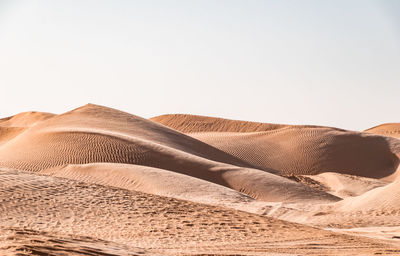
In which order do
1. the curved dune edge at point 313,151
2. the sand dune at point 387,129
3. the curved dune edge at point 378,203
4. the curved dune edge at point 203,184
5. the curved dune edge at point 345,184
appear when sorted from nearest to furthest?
the curved dune edge at point 378,203, the curved dune edge at point 203,184, the curved dune edge at point 345,184, the curved dune edge at point 313,151, the sand dune at point 387,129

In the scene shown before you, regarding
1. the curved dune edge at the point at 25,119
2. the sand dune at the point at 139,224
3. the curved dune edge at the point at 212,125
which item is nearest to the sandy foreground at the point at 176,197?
the sand dune at the point at 139,224

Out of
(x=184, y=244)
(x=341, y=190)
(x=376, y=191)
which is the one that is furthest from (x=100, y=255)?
(x=341, y=190)

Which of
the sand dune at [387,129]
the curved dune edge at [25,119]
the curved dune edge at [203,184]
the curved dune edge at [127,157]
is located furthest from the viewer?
the curved dune edge at [25,119]

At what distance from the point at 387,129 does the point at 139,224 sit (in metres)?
60.6

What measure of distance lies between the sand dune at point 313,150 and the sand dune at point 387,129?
52.6 feet

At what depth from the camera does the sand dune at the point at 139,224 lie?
964 centimetres

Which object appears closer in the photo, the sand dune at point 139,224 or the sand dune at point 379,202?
the sand dune at point 139,224

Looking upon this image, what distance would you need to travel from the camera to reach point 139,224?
12578mm

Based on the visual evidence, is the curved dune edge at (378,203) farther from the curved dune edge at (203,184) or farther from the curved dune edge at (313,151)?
the curved dune edge at (313,151)

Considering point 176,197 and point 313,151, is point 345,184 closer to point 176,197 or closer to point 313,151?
point 313,151

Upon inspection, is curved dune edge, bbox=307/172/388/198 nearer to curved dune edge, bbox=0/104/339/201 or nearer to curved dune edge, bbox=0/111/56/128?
curved dune edge, bbox=0/104/339/201

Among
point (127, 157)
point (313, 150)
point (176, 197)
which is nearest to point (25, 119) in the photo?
point (313, 150)

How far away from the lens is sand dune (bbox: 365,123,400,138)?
6656cm

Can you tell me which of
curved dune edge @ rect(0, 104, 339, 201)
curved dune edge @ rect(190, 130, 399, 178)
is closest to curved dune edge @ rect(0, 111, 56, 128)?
curved dune edge @ rect(190, 130, 399, 178)
